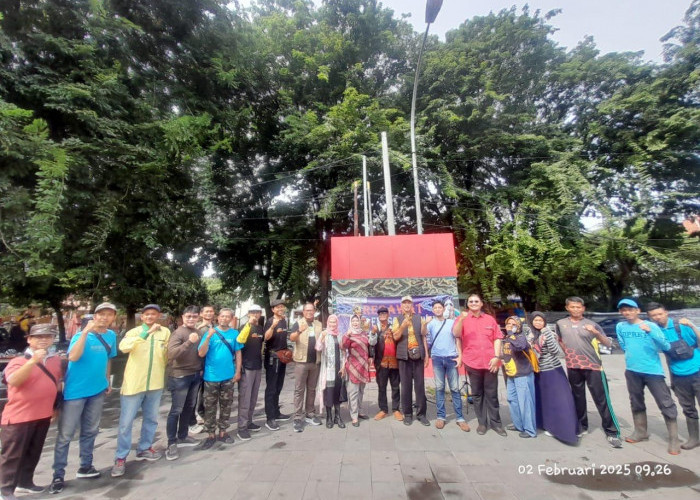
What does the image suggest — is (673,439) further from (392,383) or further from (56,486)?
(56,486)

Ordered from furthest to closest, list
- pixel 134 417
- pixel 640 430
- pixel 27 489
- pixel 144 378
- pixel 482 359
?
pixel 482 359 → pixel 640 430 → pixel 144 378 → pixel 134 417 → pixel 27 489

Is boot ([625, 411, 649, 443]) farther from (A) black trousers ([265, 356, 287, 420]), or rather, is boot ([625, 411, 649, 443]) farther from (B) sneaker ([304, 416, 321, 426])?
(A) black trousers ([265, 356, 287, 420])

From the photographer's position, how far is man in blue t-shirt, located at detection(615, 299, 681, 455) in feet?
12.3

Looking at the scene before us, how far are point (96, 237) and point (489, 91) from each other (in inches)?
547

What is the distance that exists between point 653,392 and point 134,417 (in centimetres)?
610

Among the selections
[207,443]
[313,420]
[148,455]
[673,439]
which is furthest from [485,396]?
[148,455]

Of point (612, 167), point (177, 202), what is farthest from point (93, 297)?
point (612, 167)

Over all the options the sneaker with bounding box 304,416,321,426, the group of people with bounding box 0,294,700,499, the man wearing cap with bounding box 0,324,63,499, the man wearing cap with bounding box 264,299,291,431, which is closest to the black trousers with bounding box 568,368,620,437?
the group of people with bounding box 0,294,700,499

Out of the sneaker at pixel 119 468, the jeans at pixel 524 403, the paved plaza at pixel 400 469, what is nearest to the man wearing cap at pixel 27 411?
the paved plaza at pixel 400 469

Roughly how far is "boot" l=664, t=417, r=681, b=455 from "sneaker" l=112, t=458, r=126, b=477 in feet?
20.1

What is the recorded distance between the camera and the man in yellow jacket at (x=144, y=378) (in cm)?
359

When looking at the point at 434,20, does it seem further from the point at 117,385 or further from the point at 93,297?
the point at 117,385

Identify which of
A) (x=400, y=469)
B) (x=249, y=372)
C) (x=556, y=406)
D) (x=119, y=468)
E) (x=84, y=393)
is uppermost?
(x=84, y=393)

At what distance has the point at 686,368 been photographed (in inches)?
149
